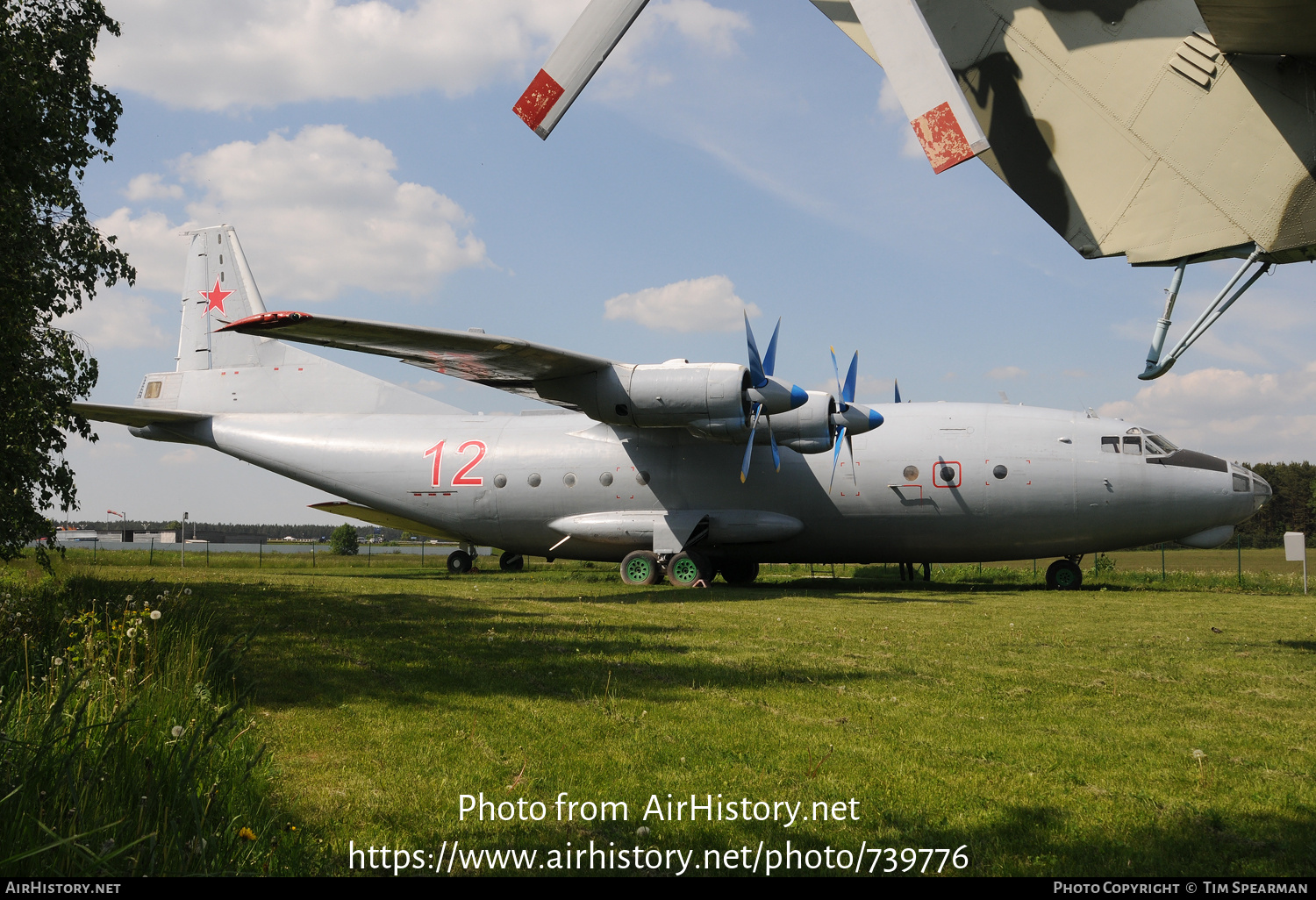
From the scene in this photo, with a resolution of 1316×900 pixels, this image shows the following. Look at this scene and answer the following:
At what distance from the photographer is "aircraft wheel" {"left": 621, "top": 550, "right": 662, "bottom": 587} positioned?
21406 millimetres

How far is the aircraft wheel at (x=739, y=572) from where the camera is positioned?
77.9ft

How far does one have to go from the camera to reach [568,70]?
7336mm

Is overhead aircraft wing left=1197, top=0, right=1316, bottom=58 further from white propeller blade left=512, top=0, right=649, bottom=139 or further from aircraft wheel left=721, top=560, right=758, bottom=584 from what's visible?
aircraft wheel left=721, top=560, right=758, bottom=584

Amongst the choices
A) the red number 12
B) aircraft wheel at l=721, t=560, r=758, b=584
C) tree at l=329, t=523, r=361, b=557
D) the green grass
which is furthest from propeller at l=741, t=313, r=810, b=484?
tree at l=329, t=523, r=361, b=557

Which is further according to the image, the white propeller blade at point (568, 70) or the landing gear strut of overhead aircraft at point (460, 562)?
the landing gear strut of overhead aircraft at point (460, 562)

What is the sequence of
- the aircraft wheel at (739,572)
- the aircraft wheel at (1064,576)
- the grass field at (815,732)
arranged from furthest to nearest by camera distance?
the aircraft wheel at (739,572) → the aircraft wheel at (1064,576) → the grass field at (815,732)

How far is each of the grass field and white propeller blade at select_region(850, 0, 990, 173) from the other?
382cm

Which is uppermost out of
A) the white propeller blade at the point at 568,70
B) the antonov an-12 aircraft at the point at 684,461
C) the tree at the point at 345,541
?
the white propeller blade at the point at 568,70

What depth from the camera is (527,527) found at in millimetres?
23000

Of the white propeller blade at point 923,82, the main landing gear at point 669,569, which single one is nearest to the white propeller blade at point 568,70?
the white propeller blade at point 923,82

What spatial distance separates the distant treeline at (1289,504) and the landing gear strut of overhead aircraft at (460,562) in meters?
82.0

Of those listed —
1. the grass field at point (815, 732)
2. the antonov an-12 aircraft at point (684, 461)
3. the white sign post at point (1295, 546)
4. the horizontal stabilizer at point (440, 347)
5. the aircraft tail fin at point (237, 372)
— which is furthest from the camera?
the aircraft tail fin at point (237, 372)

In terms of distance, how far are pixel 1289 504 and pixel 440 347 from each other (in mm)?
102029

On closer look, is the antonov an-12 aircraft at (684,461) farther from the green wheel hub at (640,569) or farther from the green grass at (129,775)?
A: the green grass at (129,775)
